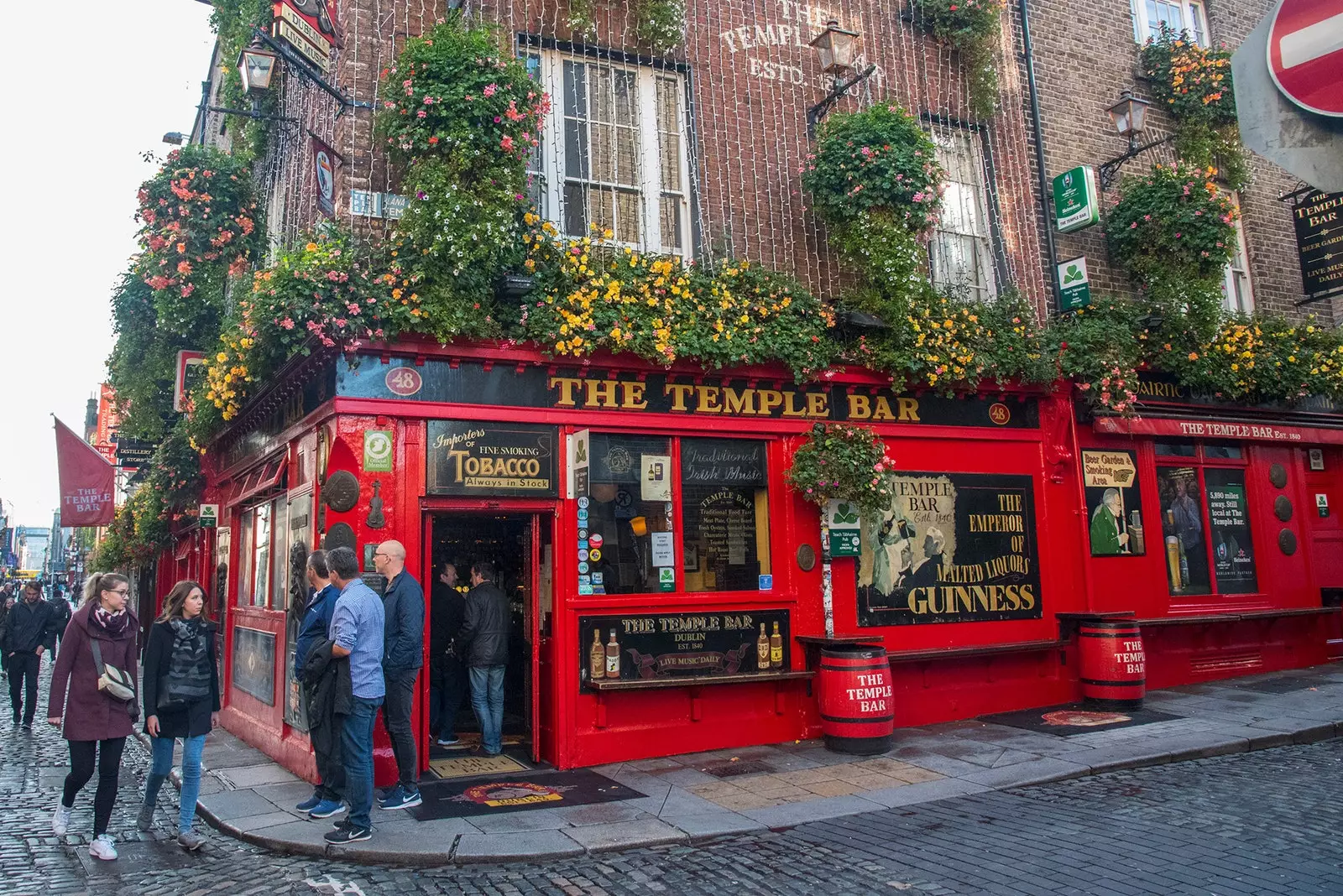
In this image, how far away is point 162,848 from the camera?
251 inches

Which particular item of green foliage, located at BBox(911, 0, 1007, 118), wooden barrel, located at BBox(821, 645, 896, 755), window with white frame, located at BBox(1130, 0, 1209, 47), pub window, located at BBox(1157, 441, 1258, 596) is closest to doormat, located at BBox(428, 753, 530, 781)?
wooden barrel, located at BBox(821, 645, 896, 755)

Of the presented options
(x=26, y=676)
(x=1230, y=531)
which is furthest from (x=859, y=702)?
(x=26, y=676)

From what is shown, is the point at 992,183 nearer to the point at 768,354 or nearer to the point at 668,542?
the point at 768,354

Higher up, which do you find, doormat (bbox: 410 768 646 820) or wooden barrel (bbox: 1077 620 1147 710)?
wooden barrel (bbox: 1077 620 1147 710)

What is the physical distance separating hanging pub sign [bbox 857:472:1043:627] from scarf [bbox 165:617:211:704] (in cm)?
638

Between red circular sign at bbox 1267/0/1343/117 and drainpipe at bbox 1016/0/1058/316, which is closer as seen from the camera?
red circular sign at bbox 1267/0/1343/117

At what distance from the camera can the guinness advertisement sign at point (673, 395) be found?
8.50 metres

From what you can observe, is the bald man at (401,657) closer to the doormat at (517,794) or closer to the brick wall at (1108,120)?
the doormat at (517,794)

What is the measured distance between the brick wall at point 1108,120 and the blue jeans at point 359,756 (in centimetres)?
1039

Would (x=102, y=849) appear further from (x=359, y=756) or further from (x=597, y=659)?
(x=597, y=659)

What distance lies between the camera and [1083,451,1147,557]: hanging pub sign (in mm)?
11672

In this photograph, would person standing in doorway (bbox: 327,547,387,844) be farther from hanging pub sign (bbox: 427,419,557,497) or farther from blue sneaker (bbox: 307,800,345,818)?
hanging pub sign (bbox: 427,419,557,497)

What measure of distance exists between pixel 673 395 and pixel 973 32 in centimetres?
658

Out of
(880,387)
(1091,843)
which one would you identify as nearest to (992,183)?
(880,387)
